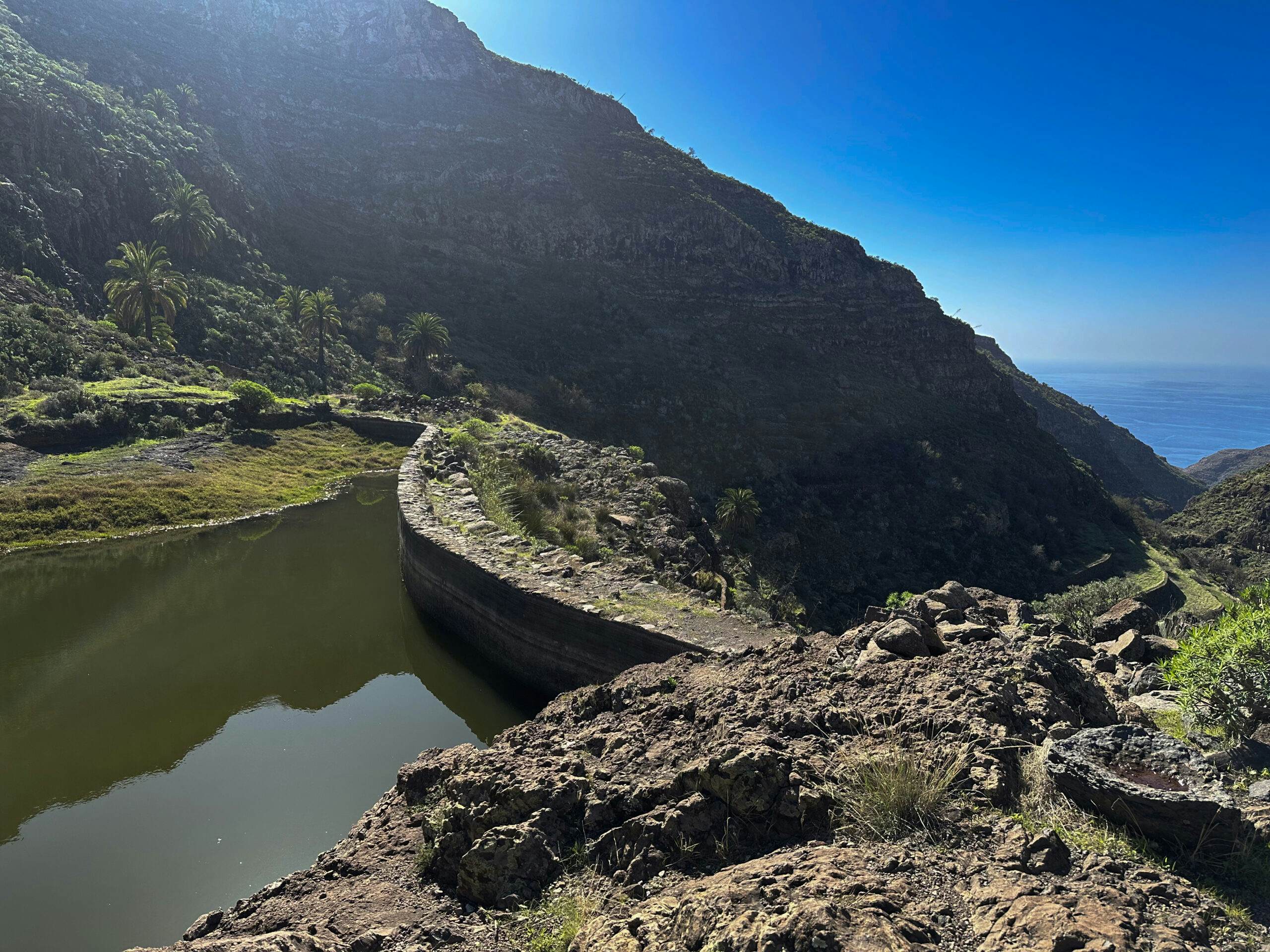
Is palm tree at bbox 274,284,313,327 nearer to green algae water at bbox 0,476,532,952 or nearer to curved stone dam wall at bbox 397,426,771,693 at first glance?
green algae water at bbox 0,476,532,952

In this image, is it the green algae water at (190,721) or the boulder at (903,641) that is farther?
the green algae water at (190,721)

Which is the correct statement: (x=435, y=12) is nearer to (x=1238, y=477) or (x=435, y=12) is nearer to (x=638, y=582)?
(x=638, y=582)

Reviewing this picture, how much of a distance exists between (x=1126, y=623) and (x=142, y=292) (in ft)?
134

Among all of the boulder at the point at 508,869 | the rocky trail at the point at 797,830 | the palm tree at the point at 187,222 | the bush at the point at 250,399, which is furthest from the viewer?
the palm tree at the point at 187,222

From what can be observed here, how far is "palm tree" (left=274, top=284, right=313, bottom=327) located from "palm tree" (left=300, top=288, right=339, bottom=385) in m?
1.16

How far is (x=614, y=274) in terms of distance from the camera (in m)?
62.3

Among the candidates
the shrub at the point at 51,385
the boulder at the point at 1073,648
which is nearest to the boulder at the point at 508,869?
the boulder at the point at 1073,648

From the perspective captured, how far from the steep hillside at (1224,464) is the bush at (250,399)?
128038 mm

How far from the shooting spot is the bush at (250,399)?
88.7 ft

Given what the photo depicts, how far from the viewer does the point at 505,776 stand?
5039 mm

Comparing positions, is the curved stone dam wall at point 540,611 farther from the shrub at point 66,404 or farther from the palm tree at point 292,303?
the palm tree at point 292,303

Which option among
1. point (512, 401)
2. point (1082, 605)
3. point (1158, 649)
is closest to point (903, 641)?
point (1158, 649)

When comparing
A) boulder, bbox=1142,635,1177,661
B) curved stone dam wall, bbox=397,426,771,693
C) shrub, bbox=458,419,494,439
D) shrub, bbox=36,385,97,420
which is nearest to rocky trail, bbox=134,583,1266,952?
boulder, bbox=1142,635,1177,661

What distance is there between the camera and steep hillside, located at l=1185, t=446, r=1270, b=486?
332ft
